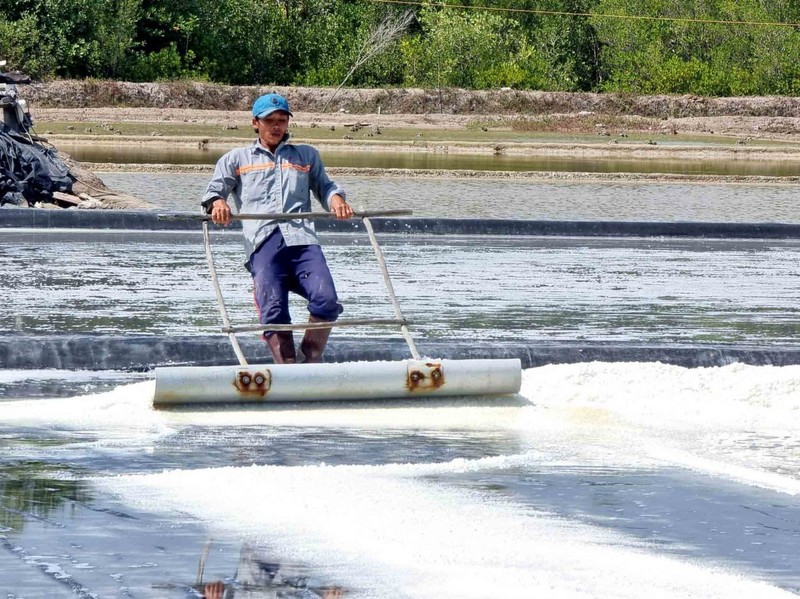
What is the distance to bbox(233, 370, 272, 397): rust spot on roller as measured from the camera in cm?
619

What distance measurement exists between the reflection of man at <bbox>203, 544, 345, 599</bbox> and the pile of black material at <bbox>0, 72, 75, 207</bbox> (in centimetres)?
1182

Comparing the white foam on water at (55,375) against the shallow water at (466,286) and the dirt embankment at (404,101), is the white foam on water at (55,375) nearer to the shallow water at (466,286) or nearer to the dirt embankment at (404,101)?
the shallow water at (466,286)

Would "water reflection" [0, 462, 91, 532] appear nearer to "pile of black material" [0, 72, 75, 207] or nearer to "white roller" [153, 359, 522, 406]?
"white roller" [153, 359, 522, 406]

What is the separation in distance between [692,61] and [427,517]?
47.8 meters

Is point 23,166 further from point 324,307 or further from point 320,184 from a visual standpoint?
point 324,307

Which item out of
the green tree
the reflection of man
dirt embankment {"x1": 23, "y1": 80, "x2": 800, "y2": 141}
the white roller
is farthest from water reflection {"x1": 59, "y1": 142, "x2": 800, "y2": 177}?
the reflection of man

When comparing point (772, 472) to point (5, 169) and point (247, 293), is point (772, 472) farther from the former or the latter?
point (5, 169)

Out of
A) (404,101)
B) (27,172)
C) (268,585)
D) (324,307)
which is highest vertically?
(404,101)

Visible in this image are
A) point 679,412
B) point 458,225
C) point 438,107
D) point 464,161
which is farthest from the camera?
point 438,107

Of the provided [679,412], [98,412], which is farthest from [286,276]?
[679,412]

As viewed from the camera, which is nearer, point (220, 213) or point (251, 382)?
point (251, 382)

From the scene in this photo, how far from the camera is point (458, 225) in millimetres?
14117

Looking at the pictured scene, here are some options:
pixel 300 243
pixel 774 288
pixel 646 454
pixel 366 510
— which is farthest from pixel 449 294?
pixel 366 510

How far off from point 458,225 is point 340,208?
24.9ft
